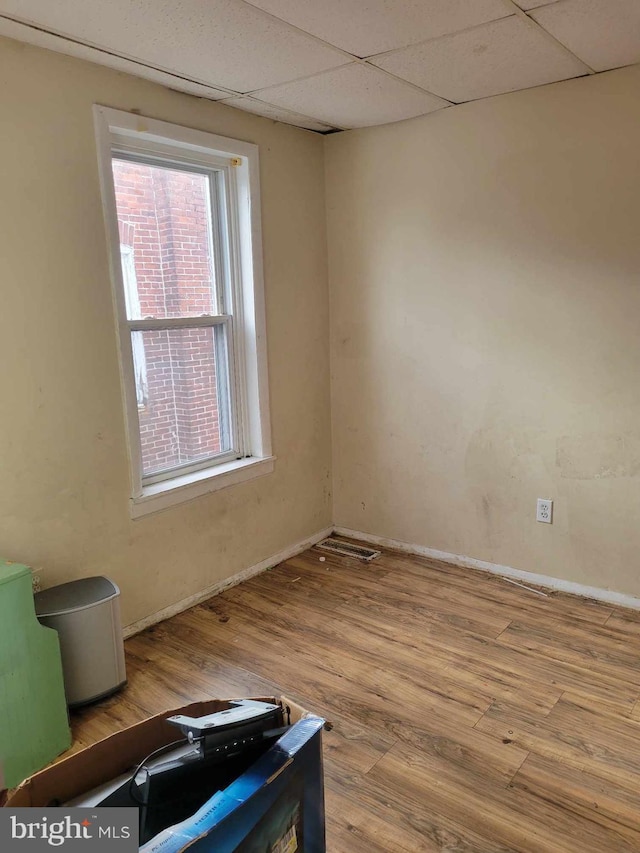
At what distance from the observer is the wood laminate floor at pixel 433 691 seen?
1811 mm

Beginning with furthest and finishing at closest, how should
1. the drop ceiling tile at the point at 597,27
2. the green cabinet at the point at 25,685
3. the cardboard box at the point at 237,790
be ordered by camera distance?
the drop ceiling tile at the point at 597,27
the green cabinet at the point at 25,685
the cardboard box at the point at 237,790

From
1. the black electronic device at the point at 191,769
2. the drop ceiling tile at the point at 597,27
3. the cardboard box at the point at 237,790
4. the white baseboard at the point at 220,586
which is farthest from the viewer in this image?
the white baseboard at the point at 220,586

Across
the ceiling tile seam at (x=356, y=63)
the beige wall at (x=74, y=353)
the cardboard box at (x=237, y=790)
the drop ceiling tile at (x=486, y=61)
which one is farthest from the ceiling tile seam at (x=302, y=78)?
the cardboard box at (x=237, y=790)

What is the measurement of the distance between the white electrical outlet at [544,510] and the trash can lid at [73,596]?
2123 mm

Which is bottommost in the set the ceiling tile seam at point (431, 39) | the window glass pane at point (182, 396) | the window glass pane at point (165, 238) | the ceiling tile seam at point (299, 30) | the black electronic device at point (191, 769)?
the black electronic device at point (191, 769)

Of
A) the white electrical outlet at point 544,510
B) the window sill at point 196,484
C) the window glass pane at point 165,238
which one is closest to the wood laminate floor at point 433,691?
the white electrical outlet at point 544,510

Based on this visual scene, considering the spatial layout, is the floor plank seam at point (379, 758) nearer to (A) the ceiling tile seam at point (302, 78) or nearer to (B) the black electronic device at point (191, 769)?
(B) the black electronic device at point (191, 769)

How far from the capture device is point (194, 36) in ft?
7.17

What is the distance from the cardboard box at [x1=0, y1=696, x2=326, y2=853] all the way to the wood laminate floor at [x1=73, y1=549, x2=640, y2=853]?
48 centimetres

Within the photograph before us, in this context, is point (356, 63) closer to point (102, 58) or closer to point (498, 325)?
point (102, 58)

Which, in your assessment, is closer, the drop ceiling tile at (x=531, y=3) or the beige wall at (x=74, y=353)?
the drop ceiling tile at (x=531, y=3)

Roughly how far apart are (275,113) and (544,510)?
2486mm

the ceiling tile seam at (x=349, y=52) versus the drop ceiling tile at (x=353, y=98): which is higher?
the drop ceiling tile at (x=353, y=98)

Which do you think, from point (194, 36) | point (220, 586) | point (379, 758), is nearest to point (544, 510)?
point (379, 758)
